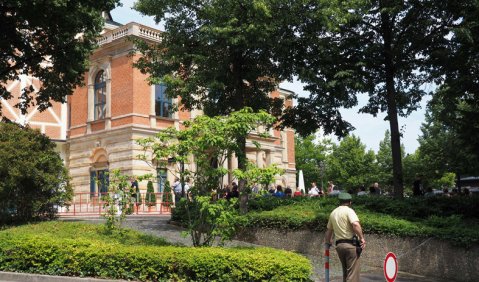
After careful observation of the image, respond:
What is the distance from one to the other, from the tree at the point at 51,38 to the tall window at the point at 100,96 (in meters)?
11.3

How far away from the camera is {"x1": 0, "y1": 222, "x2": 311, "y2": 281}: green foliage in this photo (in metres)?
8.59

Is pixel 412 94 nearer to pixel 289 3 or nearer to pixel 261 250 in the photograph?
pixel 289 3

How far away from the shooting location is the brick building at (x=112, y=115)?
98.5 ft

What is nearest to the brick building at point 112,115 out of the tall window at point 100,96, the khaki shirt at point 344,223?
the tall window at point 100,96

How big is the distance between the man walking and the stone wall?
3.35m

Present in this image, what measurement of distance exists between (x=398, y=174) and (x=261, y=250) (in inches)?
337

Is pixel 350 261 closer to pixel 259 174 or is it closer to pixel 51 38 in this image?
pixel 259 174

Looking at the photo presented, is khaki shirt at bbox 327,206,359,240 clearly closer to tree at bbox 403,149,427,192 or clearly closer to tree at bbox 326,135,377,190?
tree at bbox 403,149,427,192

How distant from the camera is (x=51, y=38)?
1812 centimetres

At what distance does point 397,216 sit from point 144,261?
7.54m

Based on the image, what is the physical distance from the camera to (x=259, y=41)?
15.6m

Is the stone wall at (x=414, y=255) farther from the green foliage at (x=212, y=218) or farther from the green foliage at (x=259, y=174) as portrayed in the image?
the green foliage at (x=259, y=174)

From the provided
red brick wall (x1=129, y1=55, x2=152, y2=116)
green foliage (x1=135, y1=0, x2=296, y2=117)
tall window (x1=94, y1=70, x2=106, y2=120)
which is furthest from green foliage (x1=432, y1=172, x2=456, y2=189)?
green foliage (x1=135, y1=0, x2=296, y2=117)

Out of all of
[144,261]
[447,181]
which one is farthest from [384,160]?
[144,261]
